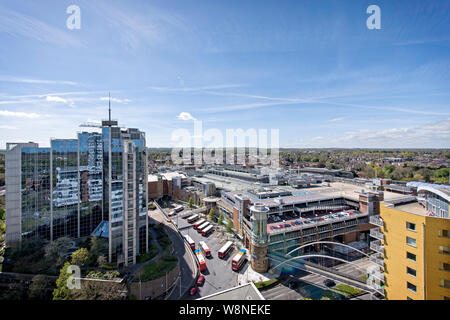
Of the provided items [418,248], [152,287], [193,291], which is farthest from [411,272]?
[152,287]

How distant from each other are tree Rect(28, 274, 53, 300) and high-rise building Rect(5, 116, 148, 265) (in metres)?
3.55

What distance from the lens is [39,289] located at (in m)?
9.68

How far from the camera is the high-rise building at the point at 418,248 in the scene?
6230 mm

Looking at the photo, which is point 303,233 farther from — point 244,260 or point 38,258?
point 38,258

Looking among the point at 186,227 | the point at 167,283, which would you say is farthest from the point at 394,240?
the point at 186,227

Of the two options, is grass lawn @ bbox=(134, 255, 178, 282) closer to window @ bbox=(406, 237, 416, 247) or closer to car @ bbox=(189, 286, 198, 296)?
car @ bbox=(189, 286, 198, 296)

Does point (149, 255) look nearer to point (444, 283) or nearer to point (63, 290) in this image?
point (63, 290)

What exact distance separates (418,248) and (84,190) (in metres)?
20.0

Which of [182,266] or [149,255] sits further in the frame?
[149,255]

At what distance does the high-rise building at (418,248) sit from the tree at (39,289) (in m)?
15.5

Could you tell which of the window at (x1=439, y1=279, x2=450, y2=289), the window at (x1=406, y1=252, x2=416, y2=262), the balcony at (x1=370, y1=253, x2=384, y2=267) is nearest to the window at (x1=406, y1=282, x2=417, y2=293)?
the window at (x1=439, y1=279, x2=450, y2=289)

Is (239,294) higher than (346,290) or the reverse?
higher

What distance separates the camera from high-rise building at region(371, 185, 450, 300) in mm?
6230
